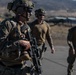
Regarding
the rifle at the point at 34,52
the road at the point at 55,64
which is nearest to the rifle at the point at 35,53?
the rifle at the point at 34,52

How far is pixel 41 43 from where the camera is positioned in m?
11.4

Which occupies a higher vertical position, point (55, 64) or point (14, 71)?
point (14, 71)

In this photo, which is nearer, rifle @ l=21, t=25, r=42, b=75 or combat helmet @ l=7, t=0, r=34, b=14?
rifle @ l=21, t=25, r=42, b=75

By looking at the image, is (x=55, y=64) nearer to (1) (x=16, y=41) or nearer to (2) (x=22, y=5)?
(2) (x=22, y=5)

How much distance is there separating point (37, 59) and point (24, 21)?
0.56 metres

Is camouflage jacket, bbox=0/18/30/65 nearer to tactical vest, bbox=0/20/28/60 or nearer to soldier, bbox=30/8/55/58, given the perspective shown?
tactical vest, bbox=0/20/28/60

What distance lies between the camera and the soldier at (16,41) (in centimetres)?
560

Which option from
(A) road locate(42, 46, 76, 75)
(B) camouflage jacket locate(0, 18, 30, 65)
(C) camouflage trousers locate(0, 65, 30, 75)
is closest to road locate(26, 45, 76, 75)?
(A) road locate(42, 46, 76, 75)

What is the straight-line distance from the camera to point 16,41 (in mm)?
5645

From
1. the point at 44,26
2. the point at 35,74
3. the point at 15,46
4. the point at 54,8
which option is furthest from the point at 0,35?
the point at 54,8

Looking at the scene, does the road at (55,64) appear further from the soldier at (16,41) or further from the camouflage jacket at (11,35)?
the camouflage jacket at (11,35)

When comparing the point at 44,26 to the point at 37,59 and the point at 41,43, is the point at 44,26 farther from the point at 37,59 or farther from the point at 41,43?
the point at 37,59

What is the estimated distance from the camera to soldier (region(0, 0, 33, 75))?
5602 millimetres

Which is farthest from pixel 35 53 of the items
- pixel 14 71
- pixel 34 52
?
pixel 14 71
